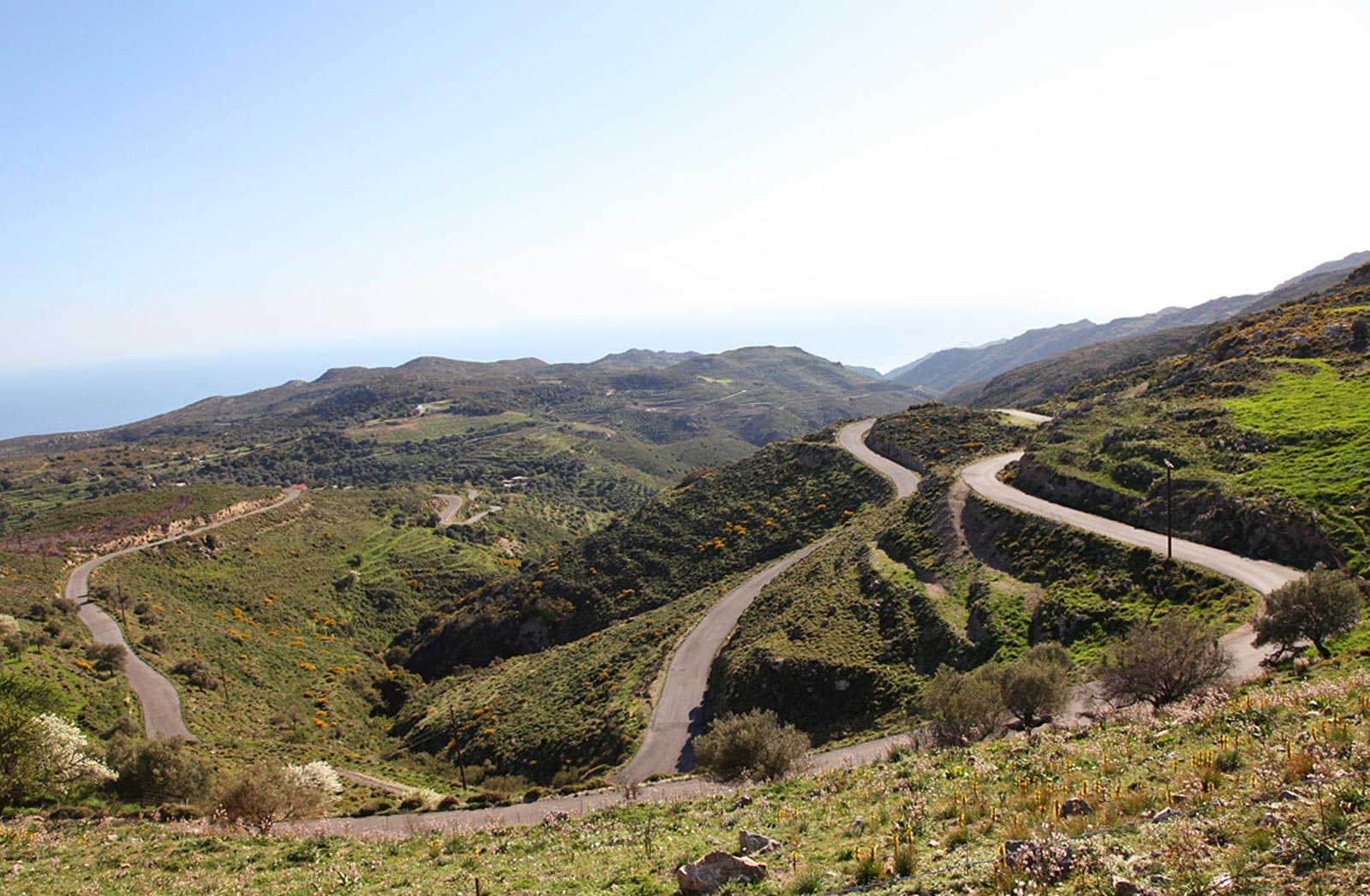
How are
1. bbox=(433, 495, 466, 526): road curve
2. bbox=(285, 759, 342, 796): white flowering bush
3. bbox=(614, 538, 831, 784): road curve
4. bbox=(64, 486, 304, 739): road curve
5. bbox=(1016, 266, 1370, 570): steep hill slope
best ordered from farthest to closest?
bbox=(433, 495, 466, 526): road curve < bbox=(64, 486, 304, 739): road curve < bbox=(614, 538, 831, 784): road curve < bbox=(285, 759, 342, 796): white flowering bush < bbox=(1016, 266, 1370, 570): steep hill slope

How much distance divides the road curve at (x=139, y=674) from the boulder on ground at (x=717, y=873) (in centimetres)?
3538

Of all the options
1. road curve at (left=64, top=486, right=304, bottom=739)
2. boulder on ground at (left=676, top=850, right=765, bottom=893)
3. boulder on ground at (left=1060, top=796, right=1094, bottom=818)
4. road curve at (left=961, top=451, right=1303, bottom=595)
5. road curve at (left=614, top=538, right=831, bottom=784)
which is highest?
boulder on ground at (left=1060, top=796, right=1094, bottom=818)

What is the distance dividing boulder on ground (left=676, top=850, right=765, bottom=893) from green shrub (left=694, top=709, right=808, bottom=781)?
1020 centimetres

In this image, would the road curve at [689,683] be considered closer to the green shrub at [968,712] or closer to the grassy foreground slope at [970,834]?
the grassy foreground slope at [970,834]

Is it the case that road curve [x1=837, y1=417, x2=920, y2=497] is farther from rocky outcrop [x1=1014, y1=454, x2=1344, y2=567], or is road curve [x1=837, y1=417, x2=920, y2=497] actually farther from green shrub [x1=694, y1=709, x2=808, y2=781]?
green shrub [x1=694, y1=709, x2=808, y2=781]

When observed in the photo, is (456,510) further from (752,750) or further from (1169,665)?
(1169,665)

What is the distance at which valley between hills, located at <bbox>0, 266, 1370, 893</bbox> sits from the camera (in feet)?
38.3

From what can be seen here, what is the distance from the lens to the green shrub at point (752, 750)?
20750mm

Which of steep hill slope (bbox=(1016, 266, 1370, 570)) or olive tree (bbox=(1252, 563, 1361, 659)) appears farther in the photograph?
steep hill slope (bbox=(1016, 266, 1370, 570))

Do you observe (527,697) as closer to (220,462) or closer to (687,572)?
(687,572)

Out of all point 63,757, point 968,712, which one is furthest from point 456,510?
point 968,712

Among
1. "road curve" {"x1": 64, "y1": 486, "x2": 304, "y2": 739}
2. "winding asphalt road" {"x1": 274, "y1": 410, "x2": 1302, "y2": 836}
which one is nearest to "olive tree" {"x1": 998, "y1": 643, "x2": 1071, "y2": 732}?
"winding asphalt road" {"x1": 274, "y1": 410, "x2": 1302, "y2": 836}

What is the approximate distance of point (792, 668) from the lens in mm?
33094

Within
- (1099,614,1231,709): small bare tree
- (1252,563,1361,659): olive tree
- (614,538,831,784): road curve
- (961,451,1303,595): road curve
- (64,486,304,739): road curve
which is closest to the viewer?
(1099,614,1231,709): small bare tree
